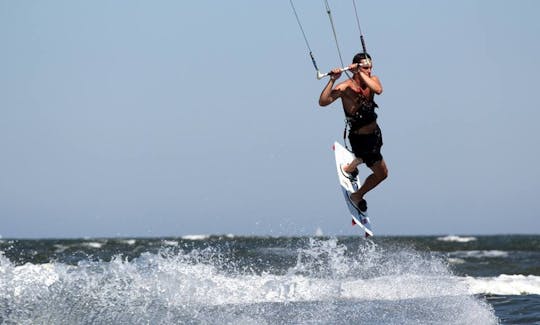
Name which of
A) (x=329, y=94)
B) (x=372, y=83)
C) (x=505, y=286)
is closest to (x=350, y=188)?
(x=329, y=94)

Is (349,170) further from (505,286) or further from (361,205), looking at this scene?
(505,286)

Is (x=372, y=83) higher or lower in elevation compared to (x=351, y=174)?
higher

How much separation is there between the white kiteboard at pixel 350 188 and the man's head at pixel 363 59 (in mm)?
2351

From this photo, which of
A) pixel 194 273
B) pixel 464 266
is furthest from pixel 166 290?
pixel 464 266

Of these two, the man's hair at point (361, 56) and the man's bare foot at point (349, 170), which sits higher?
the man's hair at point (361, 56)

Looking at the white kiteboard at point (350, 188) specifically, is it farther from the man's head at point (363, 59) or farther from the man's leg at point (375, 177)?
the man's head at point (363, 59)

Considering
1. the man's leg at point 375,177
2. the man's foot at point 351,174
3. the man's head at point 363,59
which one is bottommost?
the man's leg at point 375,177

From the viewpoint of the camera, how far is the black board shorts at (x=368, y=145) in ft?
33.8

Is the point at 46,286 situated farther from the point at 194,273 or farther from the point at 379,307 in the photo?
the point at 379,307

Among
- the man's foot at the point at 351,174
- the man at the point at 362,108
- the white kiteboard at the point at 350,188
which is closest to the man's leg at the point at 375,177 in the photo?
the man at the point at 362,108

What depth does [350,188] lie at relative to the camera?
11812 millimetres

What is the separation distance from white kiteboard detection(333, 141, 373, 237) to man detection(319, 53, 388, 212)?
801mm

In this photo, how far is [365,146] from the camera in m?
10.4

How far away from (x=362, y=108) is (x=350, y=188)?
2009 mm
